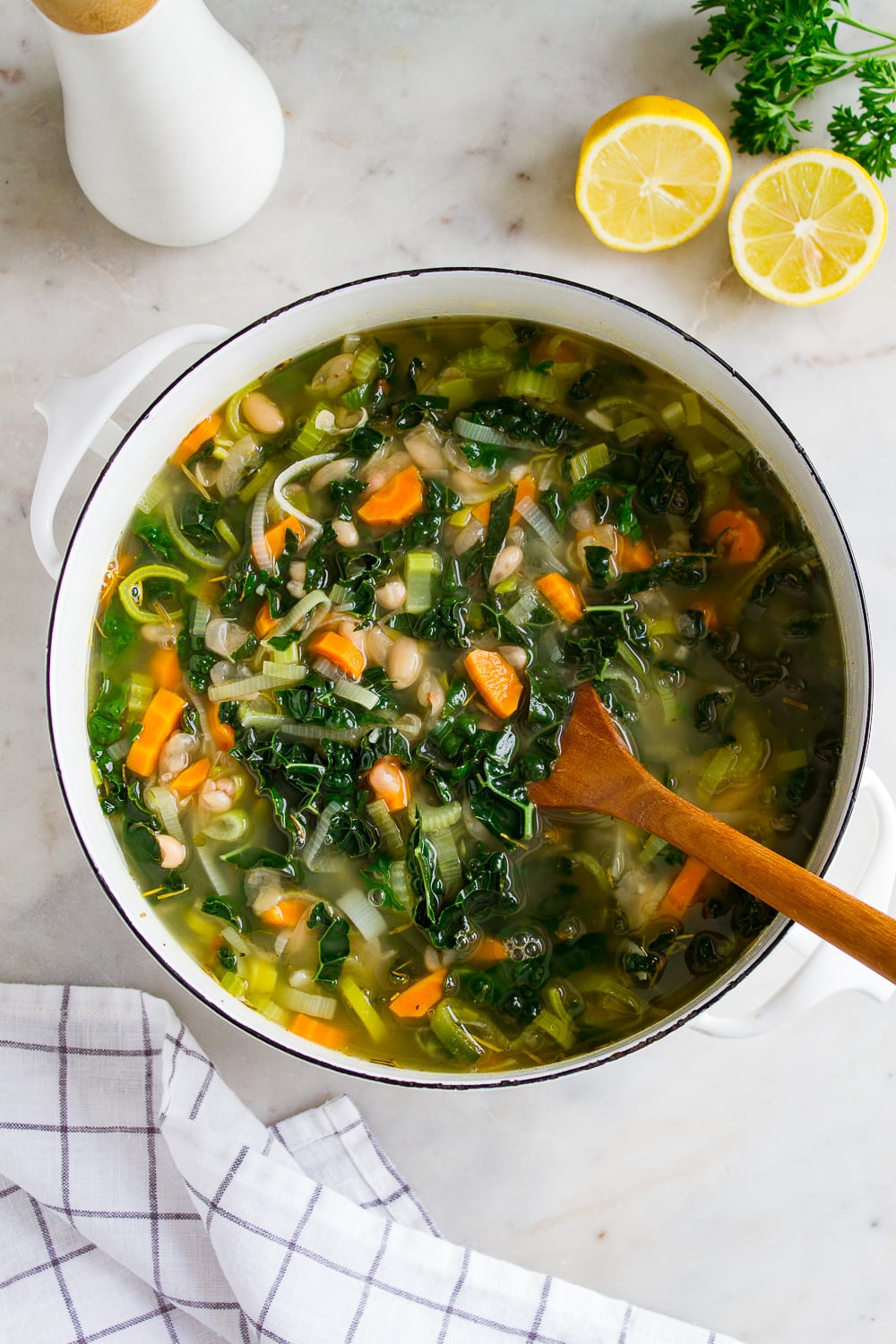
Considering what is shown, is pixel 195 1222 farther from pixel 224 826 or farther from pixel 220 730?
pixel 220 730

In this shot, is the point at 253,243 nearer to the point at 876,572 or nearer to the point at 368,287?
the point at 368,287

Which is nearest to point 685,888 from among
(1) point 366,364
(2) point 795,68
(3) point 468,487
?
(3) point 468,487

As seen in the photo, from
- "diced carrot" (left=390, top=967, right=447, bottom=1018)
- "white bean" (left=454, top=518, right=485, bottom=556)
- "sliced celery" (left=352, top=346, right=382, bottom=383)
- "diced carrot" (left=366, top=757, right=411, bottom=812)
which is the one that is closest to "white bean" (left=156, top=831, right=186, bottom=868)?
"diced carrot" (left=366, top=757, right=411, bottom=812)

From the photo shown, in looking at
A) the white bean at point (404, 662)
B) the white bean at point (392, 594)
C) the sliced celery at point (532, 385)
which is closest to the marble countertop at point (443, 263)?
the sliced celery at point (532, 385)

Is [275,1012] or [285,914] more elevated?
[285,914]

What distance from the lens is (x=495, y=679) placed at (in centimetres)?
266

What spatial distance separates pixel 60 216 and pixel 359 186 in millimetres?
789

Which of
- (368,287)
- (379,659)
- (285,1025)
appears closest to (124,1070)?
(285,1025)

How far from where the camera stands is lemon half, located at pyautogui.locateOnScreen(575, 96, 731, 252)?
272cm

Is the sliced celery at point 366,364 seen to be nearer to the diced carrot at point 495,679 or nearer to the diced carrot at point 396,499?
the diced carrot at point 396,499

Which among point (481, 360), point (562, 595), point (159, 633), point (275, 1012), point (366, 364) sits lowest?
point (275, 1012)

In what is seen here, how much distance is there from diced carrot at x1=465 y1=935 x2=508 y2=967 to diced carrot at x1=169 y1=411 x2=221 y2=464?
1.37 metres

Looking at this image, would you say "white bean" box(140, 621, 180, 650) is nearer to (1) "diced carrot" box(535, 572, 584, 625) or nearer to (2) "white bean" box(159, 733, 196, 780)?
(2) "white bean" box(159, 733, 196, 780)

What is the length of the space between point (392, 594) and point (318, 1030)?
1057 mm
